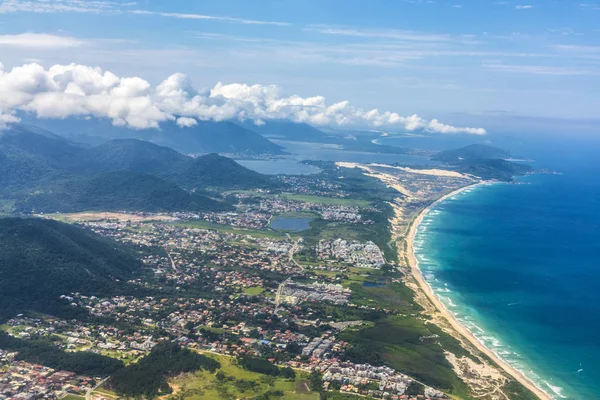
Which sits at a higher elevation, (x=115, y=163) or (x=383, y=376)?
(x=115, y=163)

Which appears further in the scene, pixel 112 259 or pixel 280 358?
pixel 112 259

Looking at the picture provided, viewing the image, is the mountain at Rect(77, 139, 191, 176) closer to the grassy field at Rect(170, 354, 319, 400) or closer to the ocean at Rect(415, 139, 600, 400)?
the ocean at Rect(415, 139, 600, 400)

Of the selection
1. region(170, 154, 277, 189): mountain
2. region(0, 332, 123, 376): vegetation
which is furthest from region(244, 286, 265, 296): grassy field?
region(170, 154, 277, 189): mountain

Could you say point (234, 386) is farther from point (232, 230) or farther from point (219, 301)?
point (232, 230)

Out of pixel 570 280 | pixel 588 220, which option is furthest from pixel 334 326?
pixel 588 220

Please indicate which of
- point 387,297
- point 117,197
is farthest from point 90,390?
point 117,197

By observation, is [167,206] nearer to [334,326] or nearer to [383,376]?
[334,326]
